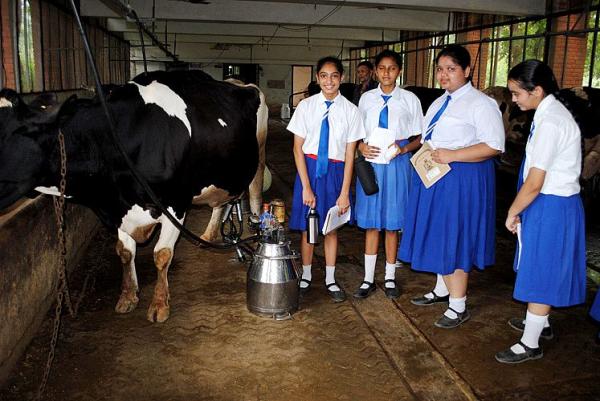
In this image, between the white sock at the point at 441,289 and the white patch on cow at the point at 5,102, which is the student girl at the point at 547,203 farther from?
the white patch on cow at the point at 5,102

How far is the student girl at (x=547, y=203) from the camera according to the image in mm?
2951

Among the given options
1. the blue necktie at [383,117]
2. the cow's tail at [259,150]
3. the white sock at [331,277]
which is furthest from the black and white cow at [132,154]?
the blue necktie at [383,117]

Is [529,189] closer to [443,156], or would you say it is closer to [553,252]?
[553,252]

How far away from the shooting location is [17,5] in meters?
7.78

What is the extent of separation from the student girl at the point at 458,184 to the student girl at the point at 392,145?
269mm

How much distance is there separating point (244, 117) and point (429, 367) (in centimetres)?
285

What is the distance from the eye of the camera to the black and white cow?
10.5 feet

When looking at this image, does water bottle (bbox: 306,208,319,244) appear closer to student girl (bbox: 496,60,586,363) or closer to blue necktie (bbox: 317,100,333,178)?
blue necktie (bbox: 317,100,333,178)

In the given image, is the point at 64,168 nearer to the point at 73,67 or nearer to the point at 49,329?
the point at 49,329

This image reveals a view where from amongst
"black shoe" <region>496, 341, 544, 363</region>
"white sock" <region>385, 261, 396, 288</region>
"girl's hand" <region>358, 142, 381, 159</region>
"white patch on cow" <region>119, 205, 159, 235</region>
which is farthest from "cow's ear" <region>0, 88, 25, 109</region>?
"black shoe" <region>496, 341, 544, 363</region>

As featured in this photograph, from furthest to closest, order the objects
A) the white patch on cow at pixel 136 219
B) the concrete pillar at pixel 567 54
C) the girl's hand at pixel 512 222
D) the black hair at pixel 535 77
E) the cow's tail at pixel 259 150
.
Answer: the concrete pillar at pixel 567 54
the cow's tail at pixel 259 150
the white patch on cow at pixel 136 219
the girl's hand at pixel 512 222
the black hair at pixel 535 77

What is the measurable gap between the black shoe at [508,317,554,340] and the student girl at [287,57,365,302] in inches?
57.2

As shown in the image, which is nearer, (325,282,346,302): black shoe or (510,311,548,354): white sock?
(510,311,548,354): white sock

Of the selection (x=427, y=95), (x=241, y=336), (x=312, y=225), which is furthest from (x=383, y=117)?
(x=427, y=95)
